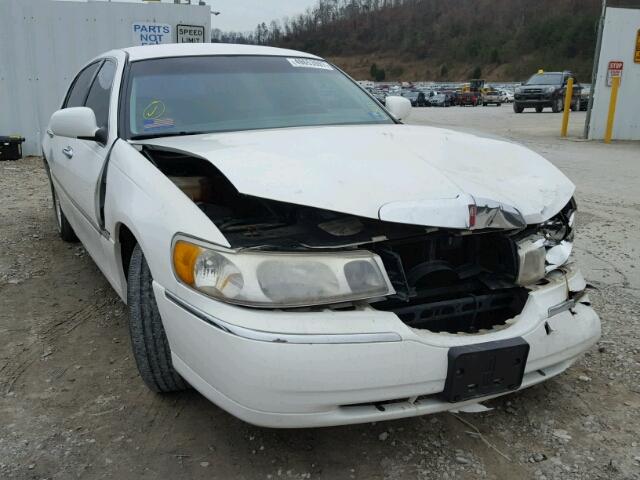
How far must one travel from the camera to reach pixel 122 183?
2.63 m

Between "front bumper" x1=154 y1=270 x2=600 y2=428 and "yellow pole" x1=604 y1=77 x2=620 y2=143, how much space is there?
13.3 metres

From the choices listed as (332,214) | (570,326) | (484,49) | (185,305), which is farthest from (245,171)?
(484,49)

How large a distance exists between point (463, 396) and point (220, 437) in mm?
977

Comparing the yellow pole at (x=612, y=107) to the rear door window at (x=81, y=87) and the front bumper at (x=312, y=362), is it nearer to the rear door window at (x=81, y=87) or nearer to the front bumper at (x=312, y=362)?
the rear door window at (x=81, y=87)

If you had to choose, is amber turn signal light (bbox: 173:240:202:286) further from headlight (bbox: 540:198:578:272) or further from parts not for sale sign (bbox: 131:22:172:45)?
parts not for sale sign (bbox: 131:22:172:45)

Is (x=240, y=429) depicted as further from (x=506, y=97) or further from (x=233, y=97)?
(x=506, y=97)

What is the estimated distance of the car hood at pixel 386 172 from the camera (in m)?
2.07

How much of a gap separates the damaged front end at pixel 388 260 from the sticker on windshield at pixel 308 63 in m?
1.42

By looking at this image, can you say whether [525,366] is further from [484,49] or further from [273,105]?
[484,49]

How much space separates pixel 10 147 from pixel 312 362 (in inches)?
362

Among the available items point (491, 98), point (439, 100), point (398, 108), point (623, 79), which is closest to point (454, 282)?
point (398, 108)

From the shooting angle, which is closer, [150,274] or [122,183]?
[150,274]

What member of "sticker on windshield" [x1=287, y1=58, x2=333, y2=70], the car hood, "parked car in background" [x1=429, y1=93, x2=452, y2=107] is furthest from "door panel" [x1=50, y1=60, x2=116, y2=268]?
"parked car in background" [x1=429, y1=93, x2=452, y2=107]

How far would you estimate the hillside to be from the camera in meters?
85.9
